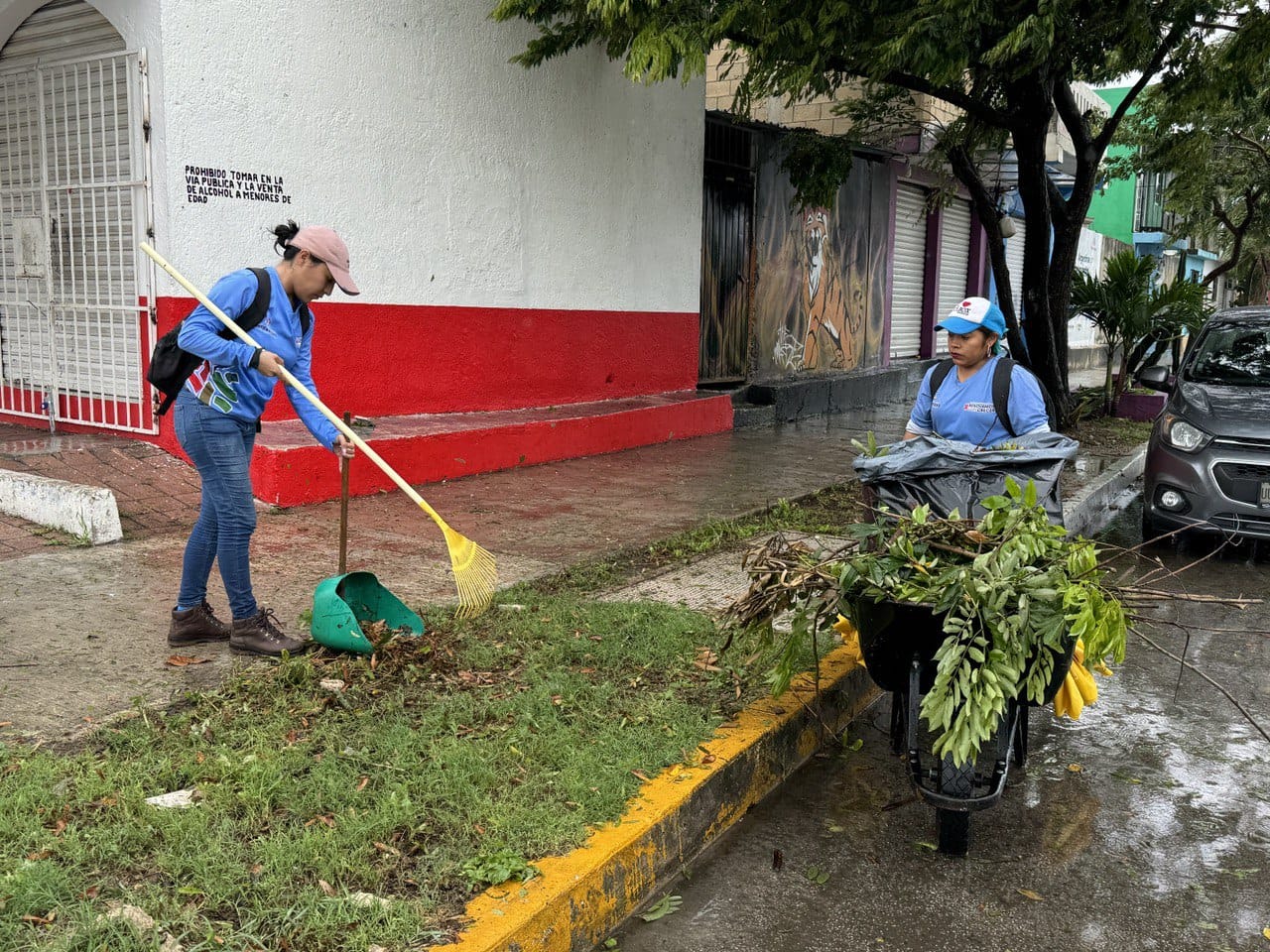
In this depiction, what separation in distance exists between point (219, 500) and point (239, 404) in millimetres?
390

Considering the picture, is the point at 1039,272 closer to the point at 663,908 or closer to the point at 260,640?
the point at 260,640

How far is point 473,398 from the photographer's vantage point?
9508 millimetres

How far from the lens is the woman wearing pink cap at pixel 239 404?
162 inches

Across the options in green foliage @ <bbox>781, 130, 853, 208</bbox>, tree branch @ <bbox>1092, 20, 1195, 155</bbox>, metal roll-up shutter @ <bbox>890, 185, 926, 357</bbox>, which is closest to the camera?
tree branch @ <bbox>1092, 20, 1195, 155</bbox>

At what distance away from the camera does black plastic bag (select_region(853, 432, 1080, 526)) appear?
369cm

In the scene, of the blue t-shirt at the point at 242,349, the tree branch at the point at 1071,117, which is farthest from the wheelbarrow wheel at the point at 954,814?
the tree branch at the point at 1071,117

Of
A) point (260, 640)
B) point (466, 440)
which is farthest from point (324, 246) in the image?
point (466, 440)

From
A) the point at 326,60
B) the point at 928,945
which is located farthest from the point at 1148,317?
the point at 928,945

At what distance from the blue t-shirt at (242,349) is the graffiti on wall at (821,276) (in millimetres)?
10352

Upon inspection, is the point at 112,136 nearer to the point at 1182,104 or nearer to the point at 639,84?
the point at 639,84

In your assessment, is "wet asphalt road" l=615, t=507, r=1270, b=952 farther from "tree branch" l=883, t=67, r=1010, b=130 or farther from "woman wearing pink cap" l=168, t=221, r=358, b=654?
"tree branch" l=883, t=67, r=1010, b=130

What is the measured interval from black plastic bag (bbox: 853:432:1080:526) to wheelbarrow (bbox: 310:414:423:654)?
200cm

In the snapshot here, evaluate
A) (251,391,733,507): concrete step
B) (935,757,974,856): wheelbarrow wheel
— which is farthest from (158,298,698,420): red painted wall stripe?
(935,757,974,856): wheelbarrow wheel

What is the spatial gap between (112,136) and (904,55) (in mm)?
5486
